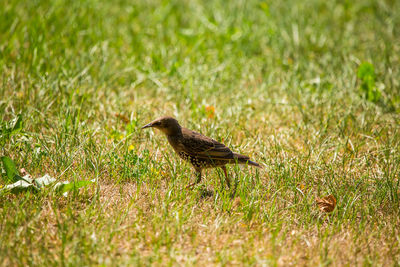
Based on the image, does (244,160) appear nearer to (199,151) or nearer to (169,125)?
(199,151)

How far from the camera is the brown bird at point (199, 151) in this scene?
4.37 metres

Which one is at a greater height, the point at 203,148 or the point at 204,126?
the point at 203,148

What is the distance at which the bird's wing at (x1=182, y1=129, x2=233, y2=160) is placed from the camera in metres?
4.37

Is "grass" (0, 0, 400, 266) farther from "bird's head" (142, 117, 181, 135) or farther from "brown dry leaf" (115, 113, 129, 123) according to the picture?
"bird's head" (142, 117, 181, 135)

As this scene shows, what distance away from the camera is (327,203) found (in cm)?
409

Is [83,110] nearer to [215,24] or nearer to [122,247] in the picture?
[122,247]

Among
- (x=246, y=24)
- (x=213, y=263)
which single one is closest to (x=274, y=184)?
(x=213, y=263)

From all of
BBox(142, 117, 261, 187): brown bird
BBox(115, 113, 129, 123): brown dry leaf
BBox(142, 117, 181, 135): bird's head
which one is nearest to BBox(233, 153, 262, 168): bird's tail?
BBox(142, 117, 261, 187): brown bird

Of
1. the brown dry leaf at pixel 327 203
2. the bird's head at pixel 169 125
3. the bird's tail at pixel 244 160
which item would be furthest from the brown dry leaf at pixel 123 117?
the brown dry leaf at pixel 327 203

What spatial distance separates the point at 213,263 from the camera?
3.30 metres

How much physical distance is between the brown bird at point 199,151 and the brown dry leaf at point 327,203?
2.17 ft

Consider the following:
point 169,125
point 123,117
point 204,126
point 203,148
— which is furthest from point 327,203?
point 123,117

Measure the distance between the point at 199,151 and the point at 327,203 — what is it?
4.06ft

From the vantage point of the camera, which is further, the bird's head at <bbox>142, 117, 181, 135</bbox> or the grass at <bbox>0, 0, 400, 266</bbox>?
the bird's head at <bbox>142, 117, 181, 135</bbox>
